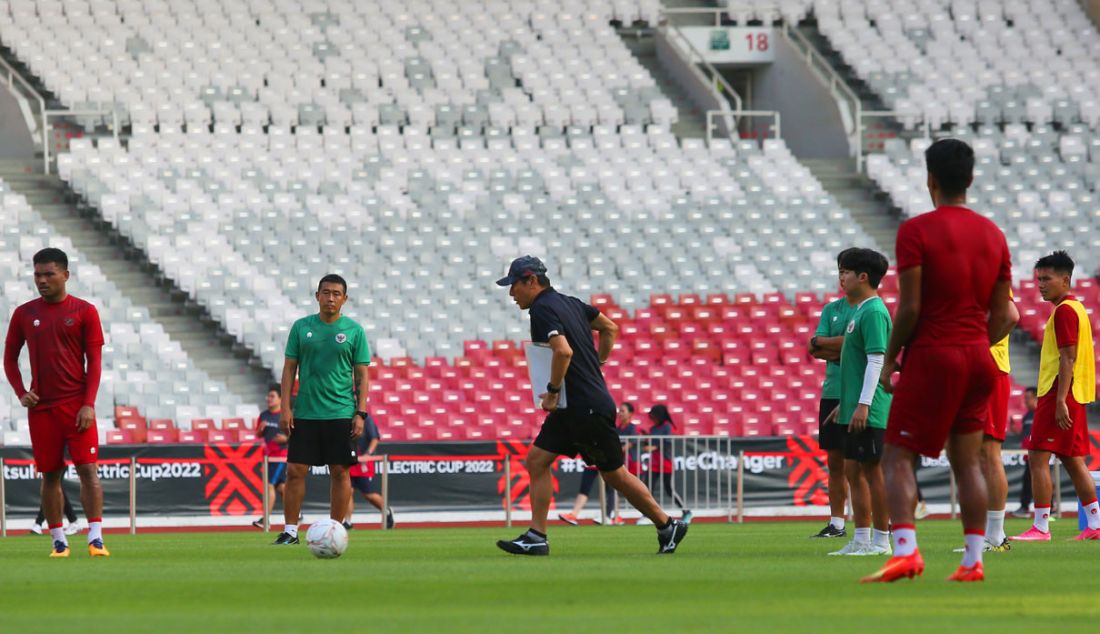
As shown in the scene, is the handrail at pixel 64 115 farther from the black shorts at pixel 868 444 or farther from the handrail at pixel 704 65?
the black shorts at pixel 868 444

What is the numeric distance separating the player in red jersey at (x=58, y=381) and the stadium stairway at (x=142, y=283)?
44.9 ft

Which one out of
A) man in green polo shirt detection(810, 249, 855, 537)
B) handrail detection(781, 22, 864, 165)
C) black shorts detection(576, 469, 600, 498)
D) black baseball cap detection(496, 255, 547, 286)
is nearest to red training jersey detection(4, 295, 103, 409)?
black baseball cap detection(496, 255, 547, 286)

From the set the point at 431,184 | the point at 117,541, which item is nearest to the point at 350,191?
the point at 431,184

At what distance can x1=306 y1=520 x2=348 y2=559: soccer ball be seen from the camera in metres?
11.3

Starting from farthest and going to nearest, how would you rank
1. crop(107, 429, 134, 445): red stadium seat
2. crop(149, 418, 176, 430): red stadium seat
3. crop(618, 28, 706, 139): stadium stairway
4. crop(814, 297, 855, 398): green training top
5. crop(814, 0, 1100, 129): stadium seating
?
1. crop(814, 0, 1100, 129): stadium seating
2. crop(618, 28, 706, 139): stadium stairway
3. crop(149, 418, 176, 430): red stadium seat
4. crop(107, 429, 134, 445): red stadium seat
5. crop(814, 297, 855, 398): green training top

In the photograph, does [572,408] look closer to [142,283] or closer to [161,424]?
[161,424]

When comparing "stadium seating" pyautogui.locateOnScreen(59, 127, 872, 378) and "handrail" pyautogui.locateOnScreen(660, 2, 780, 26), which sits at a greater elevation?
"handrail" pyautogui.locateOnScreen(660, 2, 780, 26)

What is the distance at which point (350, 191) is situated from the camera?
29844 mm

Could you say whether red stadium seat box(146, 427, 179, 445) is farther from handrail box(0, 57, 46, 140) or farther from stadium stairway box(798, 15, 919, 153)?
stadium stairway box(798, 15, 919, 153)

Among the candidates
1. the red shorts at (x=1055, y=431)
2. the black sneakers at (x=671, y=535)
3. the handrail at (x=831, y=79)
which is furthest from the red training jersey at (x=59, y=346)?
the handrail at (x=831, y=79)

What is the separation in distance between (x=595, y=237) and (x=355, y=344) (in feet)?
54.4

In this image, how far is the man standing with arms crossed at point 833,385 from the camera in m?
11.9

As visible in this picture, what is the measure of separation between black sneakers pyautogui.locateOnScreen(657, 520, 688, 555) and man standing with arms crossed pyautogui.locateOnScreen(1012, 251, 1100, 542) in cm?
298

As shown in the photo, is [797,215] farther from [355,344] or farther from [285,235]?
[355,344]
